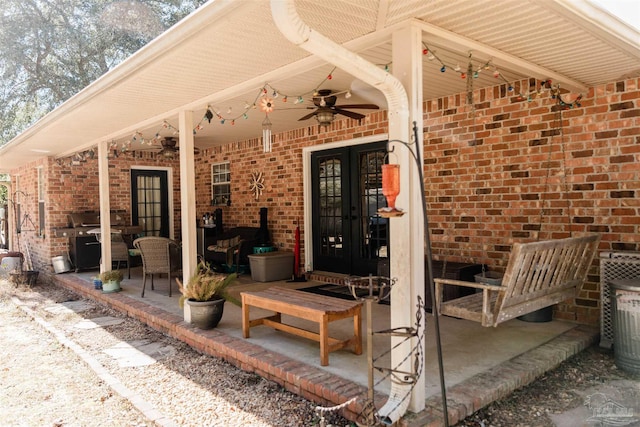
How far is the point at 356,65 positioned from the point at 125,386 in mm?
2874

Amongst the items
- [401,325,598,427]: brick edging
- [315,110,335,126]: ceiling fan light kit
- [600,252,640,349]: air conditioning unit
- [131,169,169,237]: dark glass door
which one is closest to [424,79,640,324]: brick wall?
[600,252,640,349]: air conditioning unit

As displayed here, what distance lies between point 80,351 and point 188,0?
13.7m

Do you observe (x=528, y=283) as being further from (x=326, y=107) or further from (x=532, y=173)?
(x=326, y=107)

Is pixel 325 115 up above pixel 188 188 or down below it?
above

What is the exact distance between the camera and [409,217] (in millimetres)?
2502

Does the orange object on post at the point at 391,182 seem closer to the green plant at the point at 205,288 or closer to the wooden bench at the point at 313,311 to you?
the wooden bench at the point at 313,311

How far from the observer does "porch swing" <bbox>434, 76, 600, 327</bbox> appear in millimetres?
2707

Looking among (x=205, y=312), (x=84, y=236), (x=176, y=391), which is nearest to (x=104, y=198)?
(x=84, y=236)

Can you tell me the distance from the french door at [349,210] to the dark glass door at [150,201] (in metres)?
4.31

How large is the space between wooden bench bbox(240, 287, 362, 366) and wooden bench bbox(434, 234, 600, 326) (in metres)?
0.71

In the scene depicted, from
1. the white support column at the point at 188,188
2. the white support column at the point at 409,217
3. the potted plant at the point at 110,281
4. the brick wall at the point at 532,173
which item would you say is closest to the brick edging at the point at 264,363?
the white support column at the point at 409,217

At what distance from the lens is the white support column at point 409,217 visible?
97.6 inches

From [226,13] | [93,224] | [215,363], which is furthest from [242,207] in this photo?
[226,13]

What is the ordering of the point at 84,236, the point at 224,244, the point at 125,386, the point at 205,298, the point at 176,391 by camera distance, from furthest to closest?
the point at 84,236 → the point at 224,244 → the point at 205,298 → the point at 125,386 → the point at 176,391
